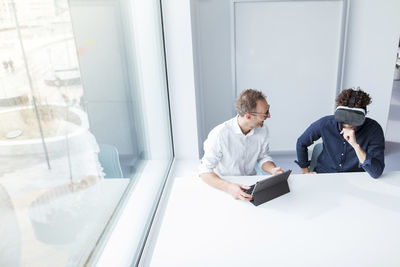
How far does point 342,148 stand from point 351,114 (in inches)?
13.7

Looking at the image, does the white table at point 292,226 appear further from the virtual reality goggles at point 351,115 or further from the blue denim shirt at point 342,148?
the virtual reality goggles at point 351,115

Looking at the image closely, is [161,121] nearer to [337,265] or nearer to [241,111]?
[241,111]

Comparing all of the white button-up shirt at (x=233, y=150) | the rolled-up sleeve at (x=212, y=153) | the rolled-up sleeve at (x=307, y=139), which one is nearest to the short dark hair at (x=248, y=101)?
the white button-up shirt at (x=233, y=150)

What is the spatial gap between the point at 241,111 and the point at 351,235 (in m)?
0.91

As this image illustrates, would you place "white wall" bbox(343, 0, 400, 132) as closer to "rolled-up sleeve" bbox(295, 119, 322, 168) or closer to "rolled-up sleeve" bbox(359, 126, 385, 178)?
"rolled-up sleeve" bbox(295, 119, 322, 168)

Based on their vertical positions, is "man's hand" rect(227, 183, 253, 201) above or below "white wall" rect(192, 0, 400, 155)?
below

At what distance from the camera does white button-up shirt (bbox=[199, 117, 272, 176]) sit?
203 centimetres

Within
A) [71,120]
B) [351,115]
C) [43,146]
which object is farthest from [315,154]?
[43,146]

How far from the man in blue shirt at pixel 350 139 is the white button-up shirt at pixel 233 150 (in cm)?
39

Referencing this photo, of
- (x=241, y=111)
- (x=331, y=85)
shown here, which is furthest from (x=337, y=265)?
(x=331, y=85)

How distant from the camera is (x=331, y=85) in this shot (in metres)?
3.62

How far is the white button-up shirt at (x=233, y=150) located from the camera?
6.65ft

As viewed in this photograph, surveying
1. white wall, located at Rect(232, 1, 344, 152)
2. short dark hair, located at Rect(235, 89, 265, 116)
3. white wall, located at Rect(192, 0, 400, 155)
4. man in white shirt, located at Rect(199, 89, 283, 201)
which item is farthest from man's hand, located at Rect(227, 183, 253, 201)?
white wall, located at Rect(232, 1, 344, 152)

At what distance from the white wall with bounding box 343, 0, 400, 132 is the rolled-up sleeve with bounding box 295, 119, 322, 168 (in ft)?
5.44
